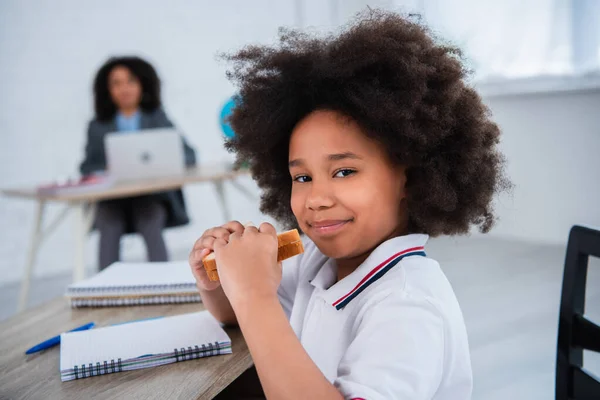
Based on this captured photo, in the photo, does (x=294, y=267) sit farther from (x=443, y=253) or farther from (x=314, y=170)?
(x=443, y=253)

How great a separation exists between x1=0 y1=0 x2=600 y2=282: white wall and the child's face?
2.91 m

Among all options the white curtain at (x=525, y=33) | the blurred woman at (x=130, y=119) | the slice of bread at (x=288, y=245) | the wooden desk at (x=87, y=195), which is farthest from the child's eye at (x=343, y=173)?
the white curtain at (x=525, y=33)

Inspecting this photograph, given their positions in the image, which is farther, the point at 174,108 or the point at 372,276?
the point at 174,108

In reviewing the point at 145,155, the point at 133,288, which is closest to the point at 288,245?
the point at 133,288

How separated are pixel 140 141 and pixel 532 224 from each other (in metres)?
2.53

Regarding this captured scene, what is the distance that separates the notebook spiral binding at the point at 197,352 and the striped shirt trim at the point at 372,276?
19 cm

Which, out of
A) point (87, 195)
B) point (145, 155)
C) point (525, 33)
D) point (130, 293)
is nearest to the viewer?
point (130, 293)

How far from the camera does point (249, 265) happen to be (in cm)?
74

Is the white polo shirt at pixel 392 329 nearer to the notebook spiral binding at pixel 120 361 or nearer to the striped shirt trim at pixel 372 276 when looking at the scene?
the striped shirt trim at pixel 372 276

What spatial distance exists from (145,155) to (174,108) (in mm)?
1653

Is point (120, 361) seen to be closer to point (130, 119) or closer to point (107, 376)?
point (107, 376)

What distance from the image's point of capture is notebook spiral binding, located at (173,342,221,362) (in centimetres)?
85

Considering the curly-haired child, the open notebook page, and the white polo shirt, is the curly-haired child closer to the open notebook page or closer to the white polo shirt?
the white polo shirt

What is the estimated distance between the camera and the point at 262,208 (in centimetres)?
115
